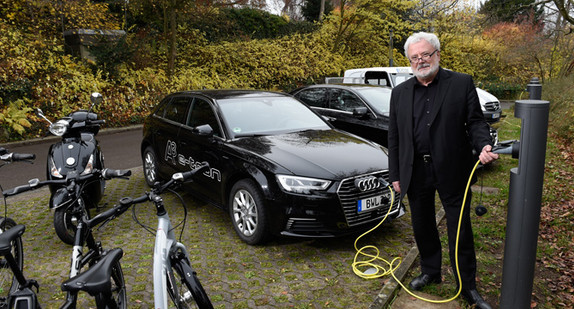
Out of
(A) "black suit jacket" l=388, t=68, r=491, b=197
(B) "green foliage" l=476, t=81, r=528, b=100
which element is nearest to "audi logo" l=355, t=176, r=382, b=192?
(A) "black suit jacket" l=388, t=68, r=491, b=197

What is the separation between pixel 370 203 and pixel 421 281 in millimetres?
913

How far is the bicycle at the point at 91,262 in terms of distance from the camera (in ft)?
5.80

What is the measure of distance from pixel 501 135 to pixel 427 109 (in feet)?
30.1

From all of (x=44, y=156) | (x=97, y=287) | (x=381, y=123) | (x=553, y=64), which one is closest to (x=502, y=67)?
(x=553, y=64)

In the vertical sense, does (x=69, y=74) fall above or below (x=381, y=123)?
above

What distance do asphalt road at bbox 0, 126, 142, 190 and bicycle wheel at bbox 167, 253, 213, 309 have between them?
235 inches

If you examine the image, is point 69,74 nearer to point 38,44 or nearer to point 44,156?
point 38,44

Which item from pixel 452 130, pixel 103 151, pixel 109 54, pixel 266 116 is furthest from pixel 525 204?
pixel 109 54

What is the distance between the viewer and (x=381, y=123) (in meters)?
6.78

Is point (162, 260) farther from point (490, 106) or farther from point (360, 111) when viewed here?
point (490, 106)

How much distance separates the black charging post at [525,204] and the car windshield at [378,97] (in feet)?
15.5

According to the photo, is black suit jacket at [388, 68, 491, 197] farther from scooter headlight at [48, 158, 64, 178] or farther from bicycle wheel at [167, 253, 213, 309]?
scooter headlight at [48, 158, 64, 178]

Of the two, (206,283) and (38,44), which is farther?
(38,44)

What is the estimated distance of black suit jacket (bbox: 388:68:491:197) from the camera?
2.87m
